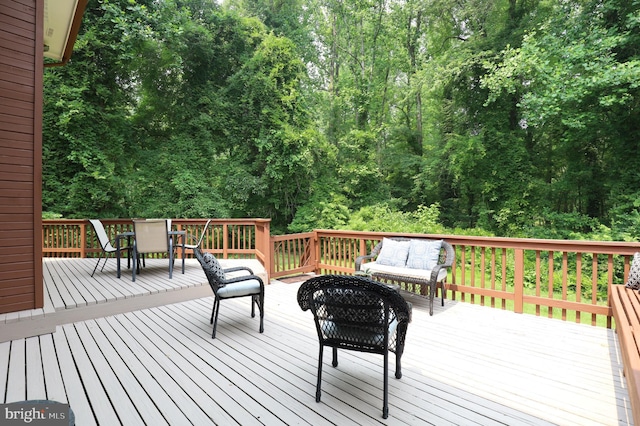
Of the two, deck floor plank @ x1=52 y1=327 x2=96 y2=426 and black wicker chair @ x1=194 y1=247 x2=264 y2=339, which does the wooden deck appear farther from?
black wicker chair @ x1=194 y1=247 x2=264 y2=339

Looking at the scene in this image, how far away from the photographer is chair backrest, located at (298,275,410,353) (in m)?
2.01

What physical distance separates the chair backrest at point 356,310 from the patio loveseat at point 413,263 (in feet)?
5.53

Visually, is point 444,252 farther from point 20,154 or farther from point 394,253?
point 20,154

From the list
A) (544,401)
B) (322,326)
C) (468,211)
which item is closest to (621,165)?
(468,211)

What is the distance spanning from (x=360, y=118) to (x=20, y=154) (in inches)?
471

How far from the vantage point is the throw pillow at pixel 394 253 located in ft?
14.0

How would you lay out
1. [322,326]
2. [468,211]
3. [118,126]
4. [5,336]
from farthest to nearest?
1. [468,211]
2. [118,126]
3. [5,336]
4. [322,326]

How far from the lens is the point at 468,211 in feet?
37.9

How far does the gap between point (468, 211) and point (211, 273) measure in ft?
34.5

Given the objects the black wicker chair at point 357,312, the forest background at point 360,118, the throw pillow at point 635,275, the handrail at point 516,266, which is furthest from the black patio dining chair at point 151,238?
the throw pillow at point 635,275

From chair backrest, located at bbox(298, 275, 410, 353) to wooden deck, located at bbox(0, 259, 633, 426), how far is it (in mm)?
Answer: 392

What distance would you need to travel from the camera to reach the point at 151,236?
4.89 m

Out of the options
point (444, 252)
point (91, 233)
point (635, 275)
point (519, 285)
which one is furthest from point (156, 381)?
point (91, 233)

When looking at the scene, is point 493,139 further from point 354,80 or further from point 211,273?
point 211,273
